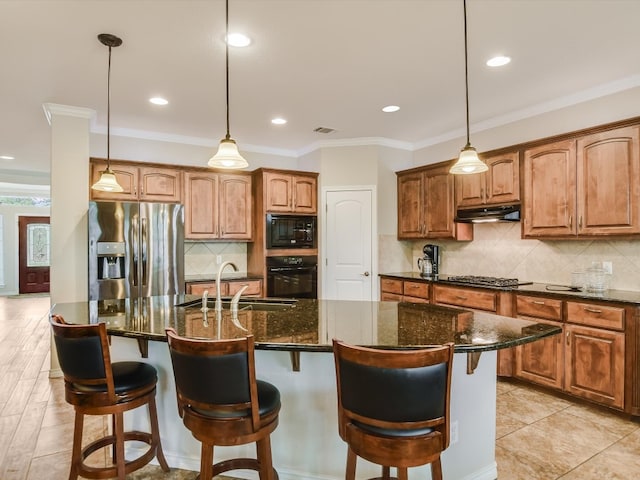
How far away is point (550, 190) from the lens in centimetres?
361

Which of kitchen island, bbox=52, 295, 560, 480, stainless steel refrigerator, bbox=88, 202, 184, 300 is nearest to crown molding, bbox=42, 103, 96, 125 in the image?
stainless steel refrigerator, bbox=88, 202, 184, 300

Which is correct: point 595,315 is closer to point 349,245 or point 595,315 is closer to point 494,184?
point 494,184

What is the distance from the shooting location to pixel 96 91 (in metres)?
3.54

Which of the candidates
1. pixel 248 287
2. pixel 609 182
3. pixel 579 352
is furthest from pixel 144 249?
pixel 609 182

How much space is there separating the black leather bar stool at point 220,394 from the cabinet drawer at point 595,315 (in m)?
2.73

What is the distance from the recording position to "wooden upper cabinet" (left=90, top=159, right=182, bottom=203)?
428 centimetres

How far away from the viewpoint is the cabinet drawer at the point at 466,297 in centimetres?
379

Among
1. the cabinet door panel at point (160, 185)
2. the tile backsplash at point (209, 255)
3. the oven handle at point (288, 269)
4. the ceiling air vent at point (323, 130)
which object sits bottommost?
the oven handle at point (288, 269)

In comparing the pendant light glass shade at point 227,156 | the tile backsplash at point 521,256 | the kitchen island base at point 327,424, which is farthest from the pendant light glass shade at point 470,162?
the tile backsplash at point 521,256

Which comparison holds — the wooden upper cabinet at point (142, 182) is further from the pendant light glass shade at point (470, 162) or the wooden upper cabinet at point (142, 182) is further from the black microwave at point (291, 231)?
the pendant light glass shade at point (470, 162)

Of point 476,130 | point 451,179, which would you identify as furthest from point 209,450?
point 476,130

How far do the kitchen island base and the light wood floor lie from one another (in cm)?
34

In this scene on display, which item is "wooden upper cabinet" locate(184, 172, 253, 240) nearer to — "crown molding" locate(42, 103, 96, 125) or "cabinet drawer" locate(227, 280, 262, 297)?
"cabinet drawer" locate(227, 280, 262, 297)

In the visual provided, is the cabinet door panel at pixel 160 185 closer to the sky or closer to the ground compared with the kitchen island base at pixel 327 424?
closer to the sky
